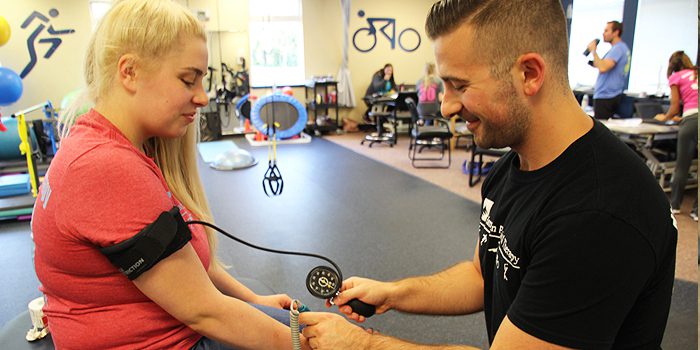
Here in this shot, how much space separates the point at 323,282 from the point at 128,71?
0.73 meters

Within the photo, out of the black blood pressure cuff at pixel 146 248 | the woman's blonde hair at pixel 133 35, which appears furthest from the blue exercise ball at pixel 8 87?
the black blood pressure cuff at pixel 146 248

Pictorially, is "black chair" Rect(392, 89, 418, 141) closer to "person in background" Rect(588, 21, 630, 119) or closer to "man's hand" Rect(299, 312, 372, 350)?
"person in background" Rect(588, 21, 630, 119)

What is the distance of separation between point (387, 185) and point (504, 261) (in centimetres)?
413

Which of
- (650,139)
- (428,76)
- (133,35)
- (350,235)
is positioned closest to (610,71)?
(650,139)

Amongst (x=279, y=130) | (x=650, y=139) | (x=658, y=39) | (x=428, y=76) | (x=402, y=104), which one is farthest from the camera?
(x=402, y=104)

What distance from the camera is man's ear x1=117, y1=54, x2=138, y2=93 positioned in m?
1.05

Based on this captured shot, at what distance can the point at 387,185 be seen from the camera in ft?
17.1

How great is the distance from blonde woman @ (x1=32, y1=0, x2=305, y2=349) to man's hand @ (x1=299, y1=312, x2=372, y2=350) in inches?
3.4

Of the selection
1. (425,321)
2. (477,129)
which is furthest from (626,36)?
(477,129)

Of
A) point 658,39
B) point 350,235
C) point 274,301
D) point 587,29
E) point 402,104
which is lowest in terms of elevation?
point 350,235

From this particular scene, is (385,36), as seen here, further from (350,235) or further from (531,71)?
(531,71)

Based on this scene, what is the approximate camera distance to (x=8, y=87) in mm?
5297

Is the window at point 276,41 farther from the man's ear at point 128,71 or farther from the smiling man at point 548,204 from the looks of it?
the smiling man at point 548,204

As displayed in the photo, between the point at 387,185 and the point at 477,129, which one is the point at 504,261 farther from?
the point at 387,185
